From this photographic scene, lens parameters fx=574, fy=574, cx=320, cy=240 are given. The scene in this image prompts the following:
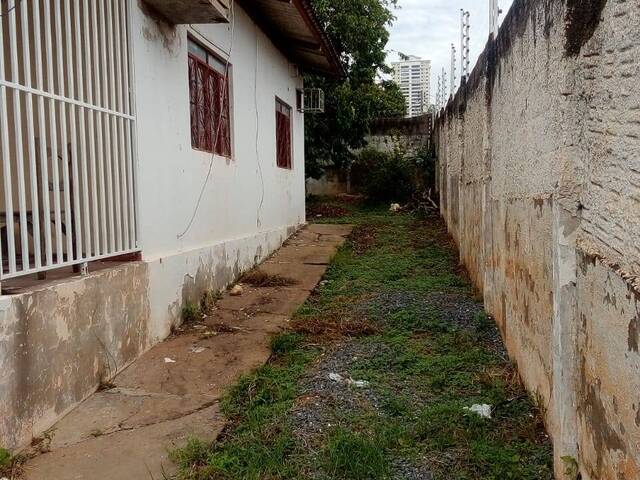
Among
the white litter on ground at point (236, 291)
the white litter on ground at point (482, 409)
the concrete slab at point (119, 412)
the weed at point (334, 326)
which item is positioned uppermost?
the white litter on ground at point (236, 291)

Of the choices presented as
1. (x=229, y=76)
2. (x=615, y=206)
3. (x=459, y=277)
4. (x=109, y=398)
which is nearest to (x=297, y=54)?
(x=229, y=76)

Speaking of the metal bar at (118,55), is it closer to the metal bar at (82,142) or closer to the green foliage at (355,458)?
the metal bar at (82,142)

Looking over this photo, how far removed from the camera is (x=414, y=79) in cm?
2081

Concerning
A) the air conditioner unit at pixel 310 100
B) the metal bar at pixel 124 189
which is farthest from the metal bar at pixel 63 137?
the air conditioner unit at pixel 310 100

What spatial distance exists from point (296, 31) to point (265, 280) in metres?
3.87

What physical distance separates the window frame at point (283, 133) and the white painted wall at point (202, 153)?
0.18 m

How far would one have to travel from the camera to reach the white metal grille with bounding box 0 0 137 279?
302 centimetres

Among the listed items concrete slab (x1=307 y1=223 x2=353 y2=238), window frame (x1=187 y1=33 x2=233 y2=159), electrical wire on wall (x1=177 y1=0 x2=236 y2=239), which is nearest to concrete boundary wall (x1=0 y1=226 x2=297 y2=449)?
electrical wire on wall (x1=177 y1=0 x2=236 y2=239)

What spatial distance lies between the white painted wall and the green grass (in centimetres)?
146

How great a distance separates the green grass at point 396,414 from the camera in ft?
8.71

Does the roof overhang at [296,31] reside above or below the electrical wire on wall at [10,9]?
above

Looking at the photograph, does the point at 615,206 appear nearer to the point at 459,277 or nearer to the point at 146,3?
the point at 146,3

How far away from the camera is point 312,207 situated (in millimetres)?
14820

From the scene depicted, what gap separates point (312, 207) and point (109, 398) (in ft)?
37.4
